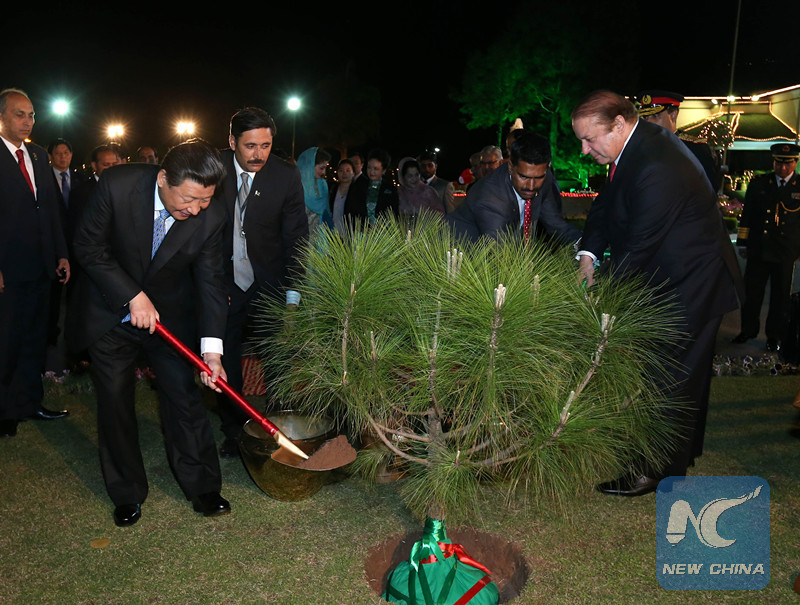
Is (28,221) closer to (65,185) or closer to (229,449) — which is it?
(229,449)

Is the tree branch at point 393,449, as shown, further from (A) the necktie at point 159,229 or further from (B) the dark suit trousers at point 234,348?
(B) the dark suit trousers at point 234,348

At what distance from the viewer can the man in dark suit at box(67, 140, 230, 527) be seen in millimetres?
2914

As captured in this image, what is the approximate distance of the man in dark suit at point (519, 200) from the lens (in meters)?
3.53

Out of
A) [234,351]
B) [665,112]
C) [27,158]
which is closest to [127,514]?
[234,351]

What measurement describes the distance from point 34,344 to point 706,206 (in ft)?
12.5

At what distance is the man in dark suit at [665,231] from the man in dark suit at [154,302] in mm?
1608

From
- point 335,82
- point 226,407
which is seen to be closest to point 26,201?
point 226,407

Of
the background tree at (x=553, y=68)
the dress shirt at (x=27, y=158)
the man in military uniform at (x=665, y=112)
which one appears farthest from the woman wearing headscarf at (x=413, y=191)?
the background tree at (x=553, y=68)

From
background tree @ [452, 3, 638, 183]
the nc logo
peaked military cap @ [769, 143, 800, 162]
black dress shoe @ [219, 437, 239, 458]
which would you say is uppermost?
background tree @ [452, 3, 638, 183]

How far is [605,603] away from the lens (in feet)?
8.37

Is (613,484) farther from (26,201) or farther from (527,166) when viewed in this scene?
(26,201)

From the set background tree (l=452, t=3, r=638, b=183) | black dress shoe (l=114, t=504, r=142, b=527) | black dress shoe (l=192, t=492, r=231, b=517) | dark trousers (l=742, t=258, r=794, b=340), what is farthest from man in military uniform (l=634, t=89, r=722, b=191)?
background tree (l=452, t=3, r=638, b=183)

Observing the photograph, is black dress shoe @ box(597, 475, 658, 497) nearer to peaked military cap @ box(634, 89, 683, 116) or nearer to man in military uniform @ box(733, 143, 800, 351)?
peaked military cap @ box(634, 89, 683, 116)

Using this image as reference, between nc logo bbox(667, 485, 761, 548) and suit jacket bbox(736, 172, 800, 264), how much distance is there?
3.98 metres
